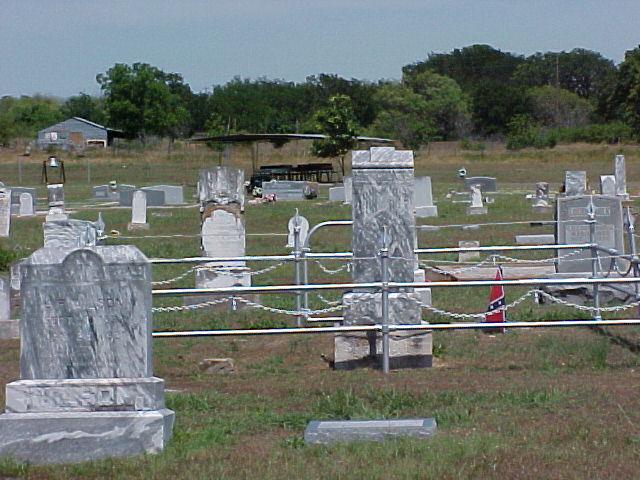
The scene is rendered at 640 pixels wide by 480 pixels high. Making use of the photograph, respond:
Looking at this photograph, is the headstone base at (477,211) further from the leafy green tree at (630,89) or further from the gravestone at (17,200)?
the leafy green tree at (630,89)

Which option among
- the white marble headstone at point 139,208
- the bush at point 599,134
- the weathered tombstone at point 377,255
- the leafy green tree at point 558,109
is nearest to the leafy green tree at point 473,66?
the leafy green tree at point 558,109

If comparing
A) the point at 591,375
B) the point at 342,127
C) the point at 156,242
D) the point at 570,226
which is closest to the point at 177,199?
the point at 156,242

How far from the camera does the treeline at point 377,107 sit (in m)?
79.3

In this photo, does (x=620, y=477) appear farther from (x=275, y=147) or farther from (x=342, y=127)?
(x=275, y=147)

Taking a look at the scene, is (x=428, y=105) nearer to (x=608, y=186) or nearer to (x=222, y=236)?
(x=608, y=186)

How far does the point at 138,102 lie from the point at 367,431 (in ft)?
265

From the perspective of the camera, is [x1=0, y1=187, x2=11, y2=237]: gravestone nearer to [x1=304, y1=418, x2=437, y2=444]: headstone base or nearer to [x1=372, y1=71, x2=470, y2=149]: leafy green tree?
[x1=304, y1=418, x2=437, y2=444]: headstone base

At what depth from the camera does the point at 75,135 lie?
8281cm

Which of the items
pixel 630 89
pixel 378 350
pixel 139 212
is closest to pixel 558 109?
pixel 630 89

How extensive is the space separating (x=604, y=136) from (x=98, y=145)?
36.0m

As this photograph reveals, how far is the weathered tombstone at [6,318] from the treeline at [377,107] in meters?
60.1

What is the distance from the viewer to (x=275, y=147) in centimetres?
7219

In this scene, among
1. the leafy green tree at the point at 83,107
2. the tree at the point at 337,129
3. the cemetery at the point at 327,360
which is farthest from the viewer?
the leafy green tree at the point at 83,107

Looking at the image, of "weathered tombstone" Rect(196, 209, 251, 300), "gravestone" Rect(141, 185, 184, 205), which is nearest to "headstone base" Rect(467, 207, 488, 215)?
"gravestone" Rect(141, 185, 184, 205)
